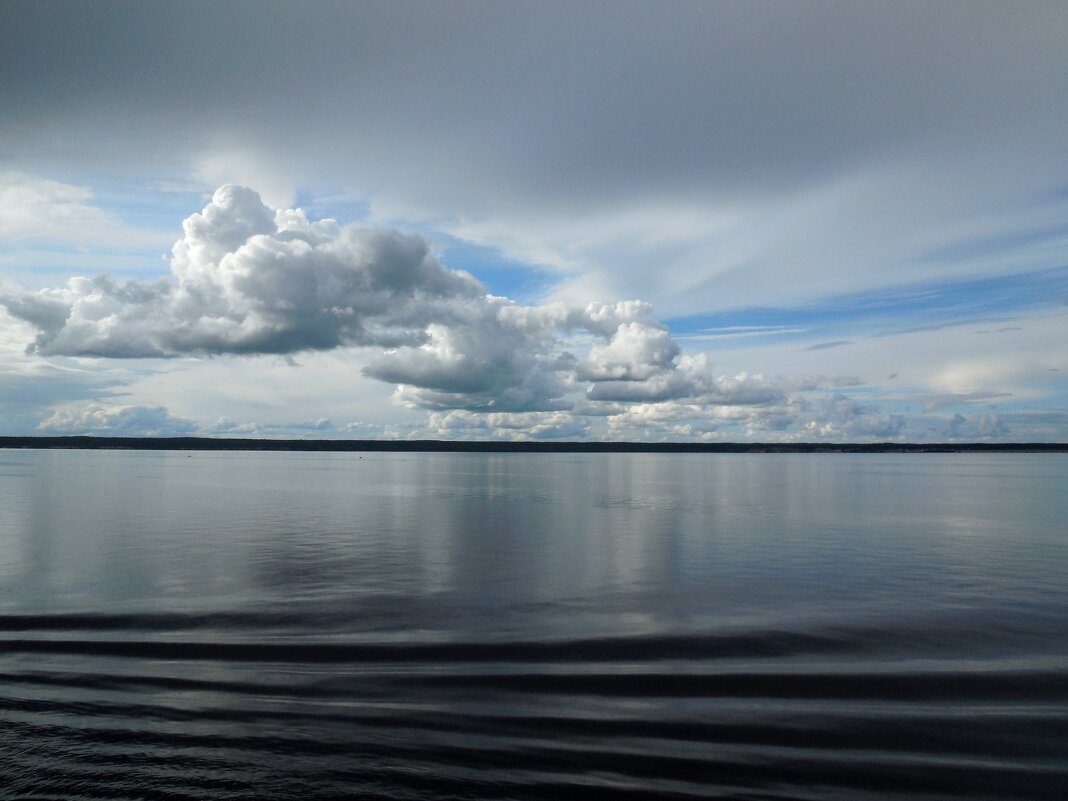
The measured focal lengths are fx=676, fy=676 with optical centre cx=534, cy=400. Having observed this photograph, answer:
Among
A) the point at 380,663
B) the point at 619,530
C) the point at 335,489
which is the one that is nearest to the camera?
the point at 380,663

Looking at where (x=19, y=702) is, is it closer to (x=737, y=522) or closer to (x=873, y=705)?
(x=873, y=705)

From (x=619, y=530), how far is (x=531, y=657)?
2301cm

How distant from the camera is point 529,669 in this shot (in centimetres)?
1454

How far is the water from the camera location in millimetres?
9914

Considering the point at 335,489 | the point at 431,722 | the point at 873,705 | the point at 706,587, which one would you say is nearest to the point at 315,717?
the point at 431,722

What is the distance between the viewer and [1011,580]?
24.7 metres

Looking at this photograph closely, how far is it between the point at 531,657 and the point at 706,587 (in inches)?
383

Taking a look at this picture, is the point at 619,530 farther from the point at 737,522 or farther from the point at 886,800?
the point at 886,800

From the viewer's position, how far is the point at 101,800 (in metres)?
8.86

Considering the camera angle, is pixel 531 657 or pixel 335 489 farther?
pixel 335 489

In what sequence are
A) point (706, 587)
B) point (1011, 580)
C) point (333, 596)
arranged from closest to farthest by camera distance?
point (333, 596), point (706, 587), point (1011, 580)

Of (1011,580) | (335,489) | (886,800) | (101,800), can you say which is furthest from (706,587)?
(335,489)

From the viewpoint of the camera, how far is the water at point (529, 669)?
9.91m

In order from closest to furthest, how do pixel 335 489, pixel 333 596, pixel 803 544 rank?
pixel 333 596 → pixel 803 544 → pixel 335 489
